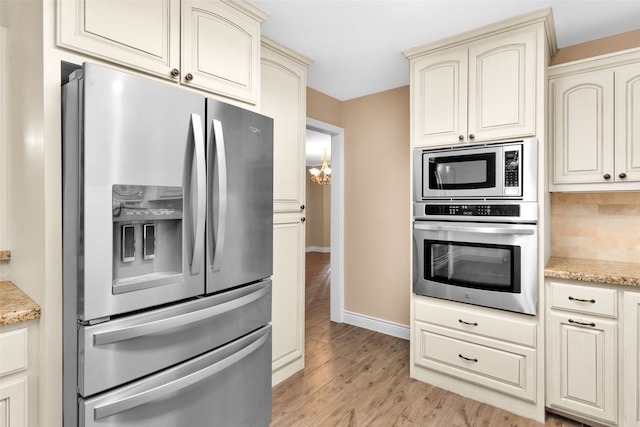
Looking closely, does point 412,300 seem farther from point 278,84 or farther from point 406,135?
point 278,84

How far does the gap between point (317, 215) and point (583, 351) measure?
8504 millimetres

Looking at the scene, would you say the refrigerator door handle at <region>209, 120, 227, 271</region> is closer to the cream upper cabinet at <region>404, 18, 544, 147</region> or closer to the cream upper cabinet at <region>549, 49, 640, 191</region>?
the cream upper cabinet at <region>404, 18, 544, 147</region>

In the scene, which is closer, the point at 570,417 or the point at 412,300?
the point at 570,417

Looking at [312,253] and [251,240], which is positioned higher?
[251,240]

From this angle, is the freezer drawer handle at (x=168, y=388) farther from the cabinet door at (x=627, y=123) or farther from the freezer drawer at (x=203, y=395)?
the cabinet door at (x=627, y=123)

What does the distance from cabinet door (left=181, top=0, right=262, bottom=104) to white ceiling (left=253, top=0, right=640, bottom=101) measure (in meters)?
0.26

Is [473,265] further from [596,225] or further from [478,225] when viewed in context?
[596,225]

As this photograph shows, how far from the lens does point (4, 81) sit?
5.26ft

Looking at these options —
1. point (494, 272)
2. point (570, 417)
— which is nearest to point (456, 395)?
point (570, 417)

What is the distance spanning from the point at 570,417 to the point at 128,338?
2.54 metres

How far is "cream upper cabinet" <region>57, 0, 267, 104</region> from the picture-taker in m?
1.24

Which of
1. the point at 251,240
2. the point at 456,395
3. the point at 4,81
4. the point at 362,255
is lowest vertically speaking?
the point at 456,395

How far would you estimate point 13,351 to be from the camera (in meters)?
1.17

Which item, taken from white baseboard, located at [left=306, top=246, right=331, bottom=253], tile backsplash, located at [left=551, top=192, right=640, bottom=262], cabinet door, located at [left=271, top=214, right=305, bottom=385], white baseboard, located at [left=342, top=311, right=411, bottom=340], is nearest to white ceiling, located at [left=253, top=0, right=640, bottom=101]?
tile backsplash, located at [left=551, top=192, right=640, bottom=262]
